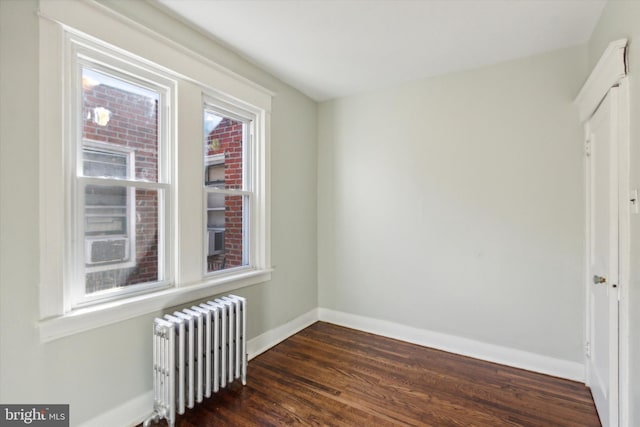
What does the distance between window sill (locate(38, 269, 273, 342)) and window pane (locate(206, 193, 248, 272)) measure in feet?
0.59

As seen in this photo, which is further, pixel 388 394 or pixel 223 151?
pixel 223 151

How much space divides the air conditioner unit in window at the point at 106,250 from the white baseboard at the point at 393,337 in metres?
0.92

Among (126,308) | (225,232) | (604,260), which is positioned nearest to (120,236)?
(126,308)

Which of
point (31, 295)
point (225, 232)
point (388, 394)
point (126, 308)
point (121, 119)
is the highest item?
point (121, 119)

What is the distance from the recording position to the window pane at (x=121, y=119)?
1.76 metres

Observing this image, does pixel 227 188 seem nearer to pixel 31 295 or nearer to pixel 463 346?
pixel 31 295

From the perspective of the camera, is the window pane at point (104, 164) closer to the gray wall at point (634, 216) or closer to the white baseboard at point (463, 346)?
the white baseboard at point (463, 346)

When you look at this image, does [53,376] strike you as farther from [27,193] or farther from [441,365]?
[441,365]

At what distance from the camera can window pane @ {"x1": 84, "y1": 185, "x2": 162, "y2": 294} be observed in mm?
1771

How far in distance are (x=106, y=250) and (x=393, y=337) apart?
9.04 feet

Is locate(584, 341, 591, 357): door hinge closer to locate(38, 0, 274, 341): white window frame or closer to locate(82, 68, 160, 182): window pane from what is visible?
locate(38, 0, 274, 341): white window frame

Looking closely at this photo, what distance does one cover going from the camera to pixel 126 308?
1822mm

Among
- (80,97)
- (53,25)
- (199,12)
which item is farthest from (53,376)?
(199,12)

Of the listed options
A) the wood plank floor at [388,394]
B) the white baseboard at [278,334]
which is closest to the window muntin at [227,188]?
the white baseboard at [278,334]
